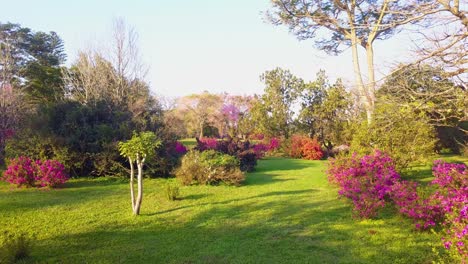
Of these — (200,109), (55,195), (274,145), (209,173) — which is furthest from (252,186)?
(200,109)

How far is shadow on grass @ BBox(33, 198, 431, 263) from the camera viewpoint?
4535 millimetres

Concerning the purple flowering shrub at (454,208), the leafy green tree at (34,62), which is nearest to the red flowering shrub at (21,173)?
the purple flowering shrub at (454,208)

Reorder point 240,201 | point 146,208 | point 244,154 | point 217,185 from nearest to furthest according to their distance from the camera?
point 146,208
point 240,201
point 217,185
point 244,154

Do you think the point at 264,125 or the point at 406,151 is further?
the point at 264,125

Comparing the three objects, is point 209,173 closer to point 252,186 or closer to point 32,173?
point 252,186

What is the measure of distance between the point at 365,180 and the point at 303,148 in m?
13.5

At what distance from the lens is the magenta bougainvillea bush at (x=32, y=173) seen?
29.4 ft

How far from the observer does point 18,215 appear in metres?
6.47

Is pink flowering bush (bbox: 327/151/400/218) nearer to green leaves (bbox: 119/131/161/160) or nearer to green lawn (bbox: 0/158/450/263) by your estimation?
green lawn (bbox: 0/158/450/263)

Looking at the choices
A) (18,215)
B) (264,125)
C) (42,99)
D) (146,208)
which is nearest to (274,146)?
(264,125)

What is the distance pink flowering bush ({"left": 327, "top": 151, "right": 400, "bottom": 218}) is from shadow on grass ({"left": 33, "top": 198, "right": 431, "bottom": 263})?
1.24ft

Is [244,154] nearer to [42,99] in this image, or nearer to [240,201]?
[240,201]

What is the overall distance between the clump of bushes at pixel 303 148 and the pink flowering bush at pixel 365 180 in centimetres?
999

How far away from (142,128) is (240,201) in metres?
6.16
